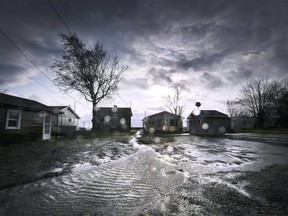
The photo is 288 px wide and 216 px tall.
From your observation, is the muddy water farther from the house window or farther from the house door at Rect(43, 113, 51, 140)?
the house door at Rect(43, 113, 51, 140)

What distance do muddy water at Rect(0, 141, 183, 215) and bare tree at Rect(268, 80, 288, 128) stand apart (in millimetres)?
56002

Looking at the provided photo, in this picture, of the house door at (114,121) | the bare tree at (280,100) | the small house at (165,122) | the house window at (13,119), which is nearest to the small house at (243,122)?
the bare tree at (280,100)

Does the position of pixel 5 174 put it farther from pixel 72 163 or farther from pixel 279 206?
pixel 279 206

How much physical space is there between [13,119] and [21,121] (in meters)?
0.75

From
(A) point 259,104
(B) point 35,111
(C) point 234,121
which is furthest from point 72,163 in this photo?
(C) point 234,121

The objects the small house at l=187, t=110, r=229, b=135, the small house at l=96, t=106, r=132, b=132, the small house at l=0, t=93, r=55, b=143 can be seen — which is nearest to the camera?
the small house at l=0, t=93, r=55, b=143

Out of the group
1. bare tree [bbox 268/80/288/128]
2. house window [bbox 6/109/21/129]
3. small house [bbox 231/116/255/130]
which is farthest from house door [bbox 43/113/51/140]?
small house [bbox 231/116/255/130]

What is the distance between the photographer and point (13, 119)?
472 inches

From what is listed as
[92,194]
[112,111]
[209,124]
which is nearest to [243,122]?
[209,124]

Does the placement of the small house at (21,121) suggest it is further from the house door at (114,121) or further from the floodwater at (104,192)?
the house door at (114,121)

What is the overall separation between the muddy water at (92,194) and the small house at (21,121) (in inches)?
353

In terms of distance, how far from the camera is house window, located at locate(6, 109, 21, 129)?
11.6m

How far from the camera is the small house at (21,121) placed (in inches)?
444

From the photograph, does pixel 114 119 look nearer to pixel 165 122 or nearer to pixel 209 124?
pixel 165 122
